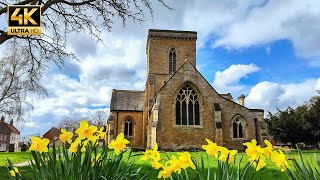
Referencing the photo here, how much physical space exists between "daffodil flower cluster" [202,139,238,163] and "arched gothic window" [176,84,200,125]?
24.5m

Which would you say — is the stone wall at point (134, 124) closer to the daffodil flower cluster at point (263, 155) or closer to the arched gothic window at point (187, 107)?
the arched gothic window at point (187, 107)

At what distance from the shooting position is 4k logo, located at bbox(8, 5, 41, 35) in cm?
880

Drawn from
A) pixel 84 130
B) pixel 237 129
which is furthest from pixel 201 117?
pixel 84 130

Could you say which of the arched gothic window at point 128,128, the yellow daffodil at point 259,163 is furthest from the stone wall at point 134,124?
the yellow daffodil at point 259,163

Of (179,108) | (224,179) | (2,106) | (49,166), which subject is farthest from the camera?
(2,106)

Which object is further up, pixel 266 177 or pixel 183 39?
pixel 183 39

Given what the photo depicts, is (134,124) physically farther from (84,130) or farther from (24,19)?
(84,130)

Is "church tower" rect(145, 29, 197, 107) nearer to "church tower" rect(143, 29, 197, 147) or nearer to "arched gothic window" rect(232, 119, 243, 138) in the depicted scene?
"church tower" rect(143, 29, 197, 147)

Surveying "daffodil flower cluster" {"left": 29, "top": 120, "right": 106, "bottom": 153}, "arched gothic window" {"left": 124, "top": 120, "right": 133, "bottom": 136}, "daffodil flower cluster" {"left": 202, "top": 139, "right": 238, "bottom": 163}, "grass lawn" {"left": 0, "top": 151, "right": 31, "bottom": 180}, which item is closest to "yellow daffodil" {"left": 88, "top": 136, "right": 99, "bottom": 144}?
"daffodil flower cluster" {"left": 29, "top": 120, "right": 106, "bottom": 153}

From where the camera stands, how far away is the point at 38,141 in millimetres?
2955

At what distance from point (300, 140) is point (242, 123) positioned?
1666 cm

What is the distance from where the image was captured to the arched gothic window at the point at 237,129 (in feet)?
91.8

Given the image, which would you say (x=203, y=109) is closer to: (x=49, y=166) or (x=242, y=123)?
(x=242, y=123)

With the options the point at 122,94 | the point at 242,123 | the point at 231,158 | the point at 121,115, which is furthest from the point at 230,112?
the point at 231,158
